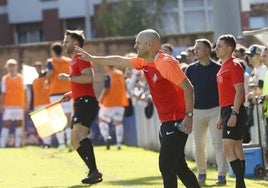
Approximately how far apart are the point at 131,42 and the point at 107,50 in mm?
786

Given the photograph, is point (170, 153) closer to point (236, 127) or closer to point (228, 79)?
point (236, 127)

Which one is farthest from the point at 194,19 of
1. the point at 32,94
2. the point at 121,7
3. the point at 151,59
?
the point at 151,59

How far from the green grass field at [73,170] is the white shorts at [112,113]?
86.5 inches

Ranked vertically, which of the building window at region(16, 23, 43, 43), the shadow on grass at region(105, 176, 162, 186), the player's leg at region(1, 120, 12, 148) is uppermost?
the building window at region(16, 23, 43, 43)

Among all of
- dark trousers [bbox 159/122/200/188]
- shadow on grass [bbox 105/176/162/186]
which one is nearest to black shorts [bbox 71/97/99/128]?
shadow on grass [bbox 105/176/162/186]

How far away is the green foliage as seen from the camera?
42.1 metres

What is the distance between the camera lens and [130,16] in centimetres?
4222

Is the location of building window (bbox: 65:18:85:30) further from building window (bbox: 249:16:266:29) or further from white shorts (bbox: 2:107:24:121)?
white shorts (bbox: 2:107:24:121)

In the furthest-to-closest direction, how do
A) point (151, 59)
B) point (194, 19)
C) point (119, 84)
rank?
point (194, 19)
point (119, 84)
point (151, 59)

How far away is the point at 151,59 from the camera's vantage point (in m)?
9.88

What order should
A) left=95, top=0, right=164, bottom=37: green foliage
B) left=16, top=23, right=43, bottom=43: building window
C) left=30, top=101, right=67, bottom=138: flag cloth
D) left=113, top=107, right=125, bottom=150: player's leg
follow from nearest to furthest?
left=30, top=101, right=67, bottom=138: flag cloth < left=113, top=107, right=125, bottom=150: player's leg < left=95, top=0, right=164, bottom=37: green foliage < left=16, top=23, right=43, bottom=43: building window

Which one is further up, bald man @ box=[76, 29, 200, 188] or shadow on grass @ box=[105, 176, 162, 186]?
bald man @ box=[76, 29, 200, 188]

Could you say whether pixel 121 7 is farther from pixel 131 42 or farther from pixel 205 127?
pixel 205 127

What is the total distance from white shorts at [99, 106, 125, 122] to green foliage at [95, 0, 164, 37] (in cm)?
2027
